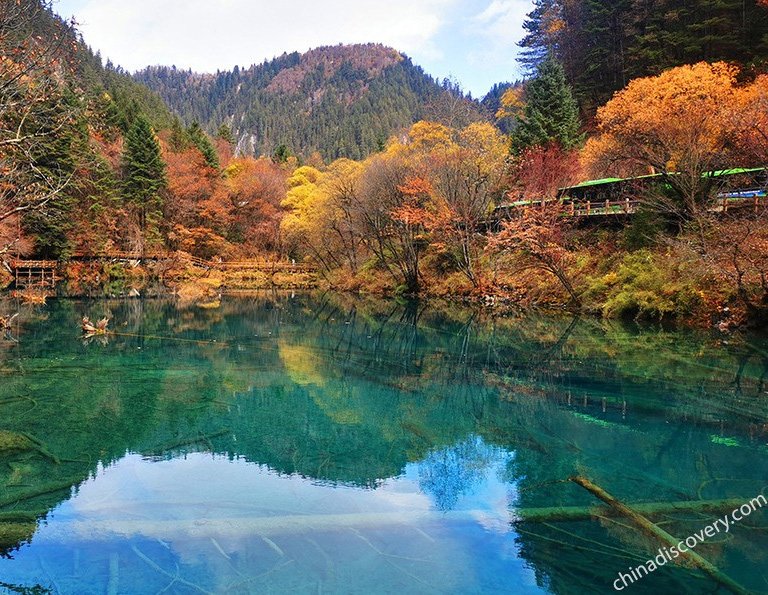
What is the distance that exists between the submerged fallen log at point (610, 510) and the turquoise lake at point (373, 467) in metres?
0.04

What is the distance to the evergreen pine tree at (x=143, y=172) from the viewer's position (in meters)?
46.0

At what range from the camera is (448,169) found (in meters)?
31.2

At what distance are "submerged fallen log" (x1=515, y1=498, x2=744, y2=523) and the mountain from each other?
75669 millimetres

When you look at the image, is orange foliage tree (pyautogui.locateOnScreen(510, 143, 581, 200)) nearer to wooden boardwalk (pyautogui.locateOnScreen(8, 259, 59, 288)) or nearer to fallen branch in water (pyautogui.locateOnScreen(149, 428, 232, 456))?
fallen branch in water (pyautogui.locateOnScreen(149, 428, 232, 456))

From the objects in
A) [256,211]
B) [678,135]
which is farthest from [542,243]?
[256,211]

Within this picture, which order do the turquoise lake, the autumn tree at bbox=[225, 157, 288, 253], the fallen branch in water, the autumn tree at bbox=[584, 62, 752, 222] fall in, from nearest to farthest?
1. the turquoise lake
2. the fallen branch in water
3. the autumn tree at bbox=[584, 62, 752, 222]
4. the autumn tree at bbox=[225, 157, 288, 253]

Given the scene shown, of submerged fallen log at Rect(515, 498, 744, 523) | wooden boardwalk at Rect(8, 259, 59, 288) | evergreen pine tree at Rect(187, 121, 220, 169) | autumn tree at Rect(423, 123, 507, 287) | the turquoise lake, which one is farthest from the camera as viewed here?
evergreen pine tree at Rect(187, 121, 220, 169)

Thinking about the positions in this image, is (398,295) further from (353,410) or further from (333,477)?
(333,477)

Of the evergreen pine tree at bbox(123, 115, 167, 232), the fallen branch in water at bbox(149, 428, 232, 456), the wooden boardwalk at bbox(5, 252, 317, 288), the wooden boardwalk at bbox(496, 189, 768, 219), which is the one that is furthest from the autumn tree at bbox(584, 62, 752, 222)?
the evergreen pine tree at bbox(123, 115, 167, 232)

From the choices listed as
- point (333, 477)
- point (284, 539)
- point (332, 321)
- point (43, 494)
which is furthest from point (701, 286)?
point (43, 494)

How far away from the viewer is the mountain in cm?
12438

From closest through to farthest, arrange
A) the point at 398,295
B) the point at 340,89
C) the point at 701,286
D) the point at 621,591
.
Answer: the point at 621,591
the point at 701,286
the point at 398,295
the point at 340,89

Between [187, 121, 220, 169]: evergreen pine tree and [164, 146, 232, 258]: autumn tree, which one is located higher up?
[187, 121, 220, 169]: evergreen pine tree

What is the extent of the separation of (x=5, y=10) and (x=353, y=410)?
27.1 feet
